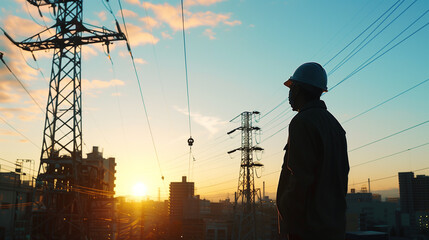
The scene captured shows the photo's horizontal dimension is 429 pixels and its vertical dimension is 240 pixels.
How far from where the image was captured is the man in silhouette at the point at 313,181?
216cm

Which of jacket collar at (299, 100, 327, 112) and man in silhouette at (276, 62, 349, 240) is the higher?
jacket collar at (299, 100, 327, 112)

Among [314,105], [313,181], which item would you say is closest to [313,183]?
[313,181]

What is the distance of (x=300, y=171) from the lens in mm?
2158

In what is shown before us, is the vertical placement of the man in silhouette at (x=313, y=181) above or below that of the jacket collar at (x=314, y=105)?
below

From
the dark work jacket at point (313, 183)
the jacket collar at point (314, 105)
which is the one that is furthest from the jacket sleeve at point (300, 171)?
the jacket collar at point (314, 105)

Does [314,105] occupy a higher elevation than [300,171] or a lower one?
higher

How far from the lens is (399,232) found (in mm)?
195500

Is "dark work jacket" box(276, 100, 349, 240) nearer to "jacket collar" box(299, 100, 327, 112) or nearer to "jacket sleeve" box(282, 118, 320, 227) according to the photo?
"jacket sleeve" box(282, 118, 320, 227)

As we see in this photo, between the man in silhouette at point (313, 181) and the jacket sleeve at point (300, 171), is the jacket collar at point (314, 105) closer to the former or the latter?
the man in silhouette at point (313, 181)

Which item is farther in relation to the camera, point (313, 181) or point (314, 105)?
point (314, 105)

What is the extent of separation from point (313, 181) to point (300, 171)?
91mm

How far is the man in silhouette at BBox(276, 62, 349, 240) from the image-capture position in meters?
2.16

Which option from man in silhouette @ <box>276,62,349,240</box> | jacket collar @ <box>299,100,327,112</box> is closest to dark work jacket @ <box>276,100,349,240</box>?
man in silhouette @ <box>276,62,349,240</box>

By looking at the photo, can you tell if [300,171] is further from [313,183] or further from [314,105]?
[314,105]
